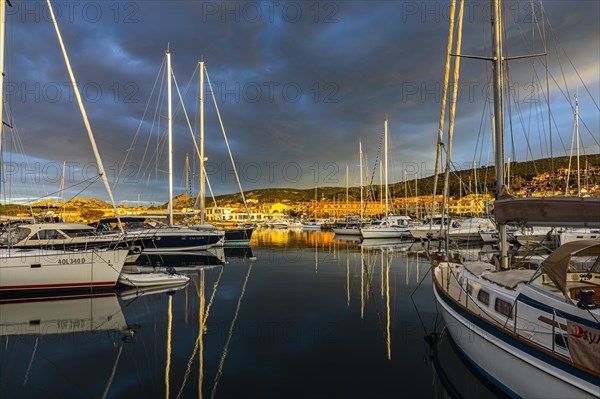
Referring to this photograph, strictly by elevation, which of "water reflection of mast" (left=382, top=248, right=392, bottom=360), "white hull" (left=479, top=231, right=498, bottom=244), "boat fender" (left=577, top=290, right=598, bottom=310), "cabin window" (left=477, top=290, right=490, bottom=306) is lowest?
"white hull" (left=479, top=231, right=498, bottom=244)

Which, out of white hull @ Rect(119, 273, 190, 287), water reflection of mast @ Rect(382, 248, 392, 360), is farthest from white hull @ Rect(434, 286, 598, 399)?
white hull @ Rect(119, 273, 190, 287)

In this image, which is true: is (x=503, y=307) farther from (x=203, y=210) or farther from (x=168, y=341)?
(x=203, y=210)

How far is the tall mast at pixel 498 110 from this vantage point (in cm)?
1105

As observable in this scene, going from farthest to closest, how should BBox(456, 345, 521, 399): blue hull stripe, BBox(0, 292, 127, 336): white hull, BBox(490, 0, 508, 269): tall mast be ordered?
BBox(0, 292, 127, 336): white hull
BBox(490, 0, 508, 269): tall mast
BBox(456, 345, 521, 399): blue hull stripe

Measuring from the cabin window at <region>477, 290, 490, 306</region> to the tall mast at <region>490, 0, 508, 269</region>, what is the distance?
2510 mm

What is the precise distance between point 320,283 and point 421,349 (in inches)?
388

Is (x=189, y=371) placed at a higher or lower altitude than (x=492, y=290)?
lower

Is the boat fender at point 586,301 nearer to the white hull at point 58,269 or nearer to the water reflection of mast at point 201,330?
the water reflection of mast at point 201,330

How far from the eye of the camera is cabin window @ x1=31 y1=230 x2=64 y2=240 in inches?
862

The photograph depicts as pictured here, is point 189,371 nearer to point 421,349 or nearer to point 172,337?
point 172,337

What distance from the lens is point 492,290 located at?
8398mm

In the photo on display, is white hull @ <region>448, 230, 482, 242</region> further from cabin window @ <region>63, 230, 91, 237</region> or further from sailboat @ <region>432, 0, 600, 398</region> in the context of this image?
cabin window @ <region>63, 230, 91, 237</region>

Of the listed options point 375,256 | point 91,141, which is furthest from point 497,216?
point 375,256

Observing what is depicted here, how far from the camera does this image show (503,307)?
25.7 feet
